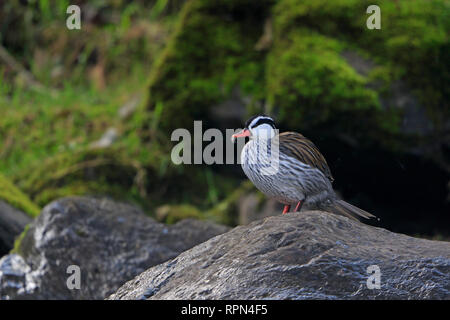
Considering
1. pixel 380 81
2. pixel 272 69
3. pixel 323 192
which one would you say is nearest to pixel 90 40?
pixel 272 69

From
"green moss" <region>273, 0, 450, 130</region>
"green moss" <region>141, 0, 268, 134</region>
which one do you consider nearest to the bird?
"green moss" <region>273, 0, 450, 130</region>

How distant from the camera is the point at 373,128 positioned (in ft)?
22.0

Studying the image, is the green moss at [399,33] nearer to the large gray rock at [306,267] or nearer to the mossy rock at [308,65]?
the mossy rock at [308,65]

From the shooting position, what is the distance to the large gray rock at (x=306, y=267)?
3.35 metres

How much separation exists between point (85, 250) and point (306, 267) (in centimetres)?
241

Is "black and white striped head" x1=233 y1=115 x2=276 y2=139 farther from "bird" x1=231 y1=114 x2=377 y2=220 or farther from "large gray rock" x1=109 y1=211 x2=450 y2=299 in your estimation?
"large gray rock" x1=109 y1=211 x2=450 y2=299

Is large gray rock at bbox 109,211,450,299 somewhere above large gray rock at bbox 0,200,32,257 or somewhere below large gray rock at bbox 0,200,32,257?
above

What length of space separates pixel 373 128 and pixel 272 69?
4.23ft

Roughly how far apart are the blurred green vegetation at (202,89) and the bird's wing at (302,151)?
96.7 inches

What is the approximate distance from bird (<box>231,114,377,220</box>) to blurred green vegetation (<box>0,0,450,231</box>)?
2546 millimetres

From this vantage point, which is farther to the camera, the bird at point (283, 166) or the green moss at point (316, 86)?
the green moss at point (316, 86)

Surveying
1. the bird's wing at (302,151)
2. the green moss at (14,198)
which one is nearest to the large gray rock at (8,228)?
the green moss at (14,198)

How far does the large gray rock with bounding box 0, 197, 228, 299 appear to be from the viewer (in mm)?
5223

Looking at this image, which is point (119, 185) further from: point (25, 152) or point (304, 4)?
point (304, 4)
